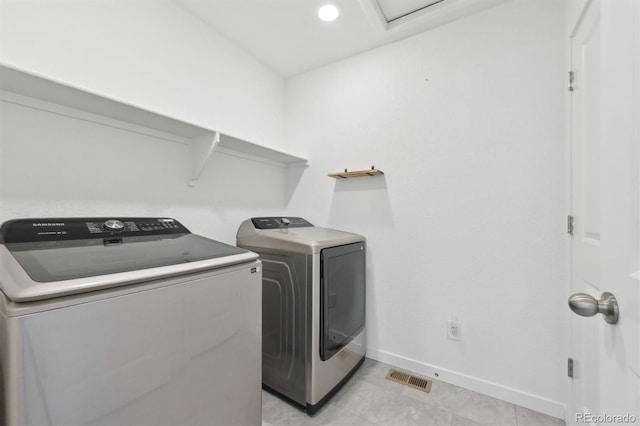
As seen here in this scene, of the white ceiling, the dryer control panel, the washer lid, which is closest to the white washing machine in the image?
the washer lid

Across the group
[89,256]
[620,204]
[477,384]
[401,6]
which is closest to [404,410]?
[477,384]

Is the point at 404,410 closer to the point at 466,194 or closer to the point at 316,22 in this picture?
the point at 466,194

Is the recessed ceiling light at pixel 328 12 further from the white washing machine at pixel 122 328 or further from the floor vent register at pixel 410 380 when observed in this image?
the floor vent register at pixel 410 380

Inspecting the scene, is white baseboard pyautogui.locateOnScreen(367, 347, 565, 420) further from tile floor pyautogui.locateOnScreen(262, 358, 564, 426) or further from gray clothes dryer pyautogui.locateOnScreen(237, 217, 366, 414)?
gray clothes dryer pyautogui.locateOnScreen(237, 217, 366, 414)

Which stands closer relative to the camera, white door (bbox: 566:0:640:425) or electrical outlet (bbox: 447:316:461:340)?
white door (bbox: 566:0:640:425)

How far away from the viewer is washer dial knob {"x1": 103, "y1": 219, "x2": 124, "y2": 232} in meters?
1.24

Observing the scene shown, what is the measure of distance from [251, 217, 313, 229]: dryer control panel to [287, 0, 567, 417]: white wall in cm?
29

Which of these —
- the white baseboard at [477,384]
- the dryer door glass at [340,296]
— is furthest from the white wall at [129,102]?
the white baseboard at [477,384]

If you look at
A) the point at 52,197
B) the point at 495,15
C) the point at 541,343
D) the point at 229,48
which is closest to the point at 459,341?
the point at 541,343

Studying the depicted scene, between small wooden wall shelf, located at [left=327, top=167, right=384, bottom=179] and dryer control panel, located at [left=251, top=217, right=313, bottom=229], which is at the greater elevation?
small wooden wall shelf, located at [left=327, top=167, right=384, bottom=179]

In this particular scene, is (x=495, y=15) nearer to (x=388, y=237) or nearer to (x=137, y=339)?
(x=388, y=237)

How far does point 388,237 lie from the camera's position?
2.07 m

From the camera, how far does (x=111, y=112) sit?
133 centimetres

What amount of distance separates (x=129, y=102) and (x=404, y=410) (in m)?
2.28
